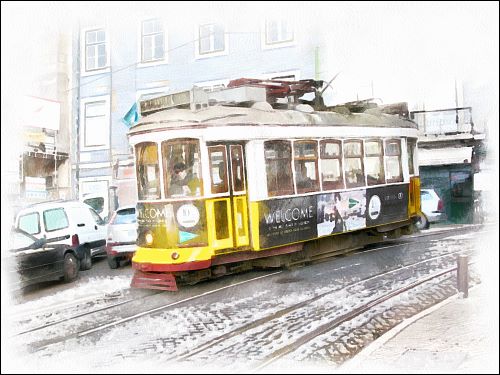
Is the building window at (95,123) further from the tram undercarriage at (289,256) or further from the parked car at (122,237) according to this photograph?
the tram undercarriage at (289,256)

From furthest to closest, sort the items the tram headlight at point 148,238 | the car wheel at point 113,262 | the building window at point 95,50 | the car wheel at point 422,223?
the tram headlight at point 148,238 < the car wheel at point 422,223 < the car wheel at point 113,262 < the building window at point 95,50

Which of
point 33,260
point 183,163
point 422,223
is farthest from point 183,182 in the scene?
point 422,223

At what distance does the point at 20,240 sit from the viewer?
9.20 feet

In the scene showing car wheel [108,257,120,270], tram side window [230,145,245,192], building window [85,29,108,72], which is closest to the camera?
building window [85,29,108,72]

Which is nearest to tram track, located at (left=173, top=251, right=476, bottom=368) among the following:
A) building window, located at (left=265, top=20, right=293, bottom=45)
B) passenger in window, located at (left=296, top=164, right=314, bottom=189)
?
passenger in window, located at (left=296, top=164, right=314, bottom=189)

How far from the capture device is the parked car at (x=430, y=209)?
3239mm

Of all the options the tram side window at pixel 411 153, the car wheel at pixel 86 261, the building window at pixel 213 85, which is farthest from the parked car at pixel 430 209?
the car wheel at pixel 86 261

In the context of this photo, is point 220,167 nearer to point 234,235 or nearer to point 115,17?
point 234,235

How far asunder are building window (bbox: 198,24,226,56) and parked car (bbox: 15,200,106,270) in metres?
1.05

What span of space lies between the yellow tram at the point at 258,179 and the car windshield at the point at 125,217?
5 centimetres

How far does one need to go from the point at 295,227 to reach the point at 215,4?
181 centimetres

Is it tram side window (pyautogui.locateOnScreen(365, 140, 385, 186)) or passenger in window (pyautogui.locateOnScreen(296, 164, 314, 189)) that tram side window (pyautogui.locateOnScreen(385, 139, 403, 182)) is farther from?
passenger in window (pyautogui.locateOnScreen(296, 164, 314, 189))

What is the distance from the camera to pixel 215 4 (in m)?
2.88

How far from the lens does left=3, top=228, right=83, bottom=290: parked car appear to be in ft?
9.11
